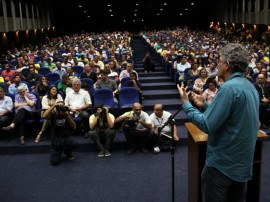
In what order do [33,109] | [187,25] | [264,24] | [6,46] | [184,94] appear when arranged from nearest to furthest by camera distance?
[184,94] → [33,109] → [6,46] → [264,24] → [187,25]

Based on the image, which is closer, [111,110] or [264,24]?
[111,110]

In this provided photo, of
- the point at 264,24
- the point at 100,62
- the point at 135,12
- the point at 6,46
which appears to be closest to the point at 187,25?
the point at 135,12

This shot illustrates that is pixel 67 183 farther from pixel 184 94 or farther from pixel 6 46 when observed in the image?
pixel 6 46

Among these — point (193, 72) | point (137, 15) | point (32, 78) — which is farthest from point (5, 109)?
point (137, 15)

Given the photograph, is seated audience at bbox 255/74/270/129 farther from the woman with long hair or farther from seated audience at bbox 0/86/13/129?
seated audience at bbox 0/86/13/129

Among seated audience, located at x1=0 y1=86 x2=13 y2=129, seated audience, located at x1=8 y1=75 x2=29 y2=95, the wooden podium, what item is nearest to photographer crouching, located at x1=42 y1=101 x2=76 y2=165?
seated audience, located at x1=0 y1=86 x2=13 y2=129

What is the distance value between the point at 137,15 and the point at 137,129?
104ft

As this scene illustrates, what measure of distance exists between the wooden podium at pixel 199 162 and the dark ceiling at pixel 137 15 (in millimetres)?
30870

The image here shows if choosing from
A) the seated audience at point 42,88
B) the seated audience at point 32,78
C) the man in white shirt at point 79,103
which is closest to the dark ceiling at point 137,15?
the seated audience at point 32,78

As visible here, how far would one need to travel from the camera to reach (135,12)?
3522 centimetres

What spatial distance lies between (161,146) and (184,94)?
11.4ft

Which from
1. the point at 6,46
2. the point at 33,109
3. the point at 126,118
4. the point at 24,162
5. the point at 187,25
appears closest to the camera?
the point at 24,162

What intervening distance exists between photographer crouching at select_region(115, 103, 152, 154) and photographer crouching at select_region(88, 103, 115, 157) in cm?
25

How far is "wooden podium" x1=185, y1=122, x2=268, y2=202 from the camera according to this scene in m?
2.28
